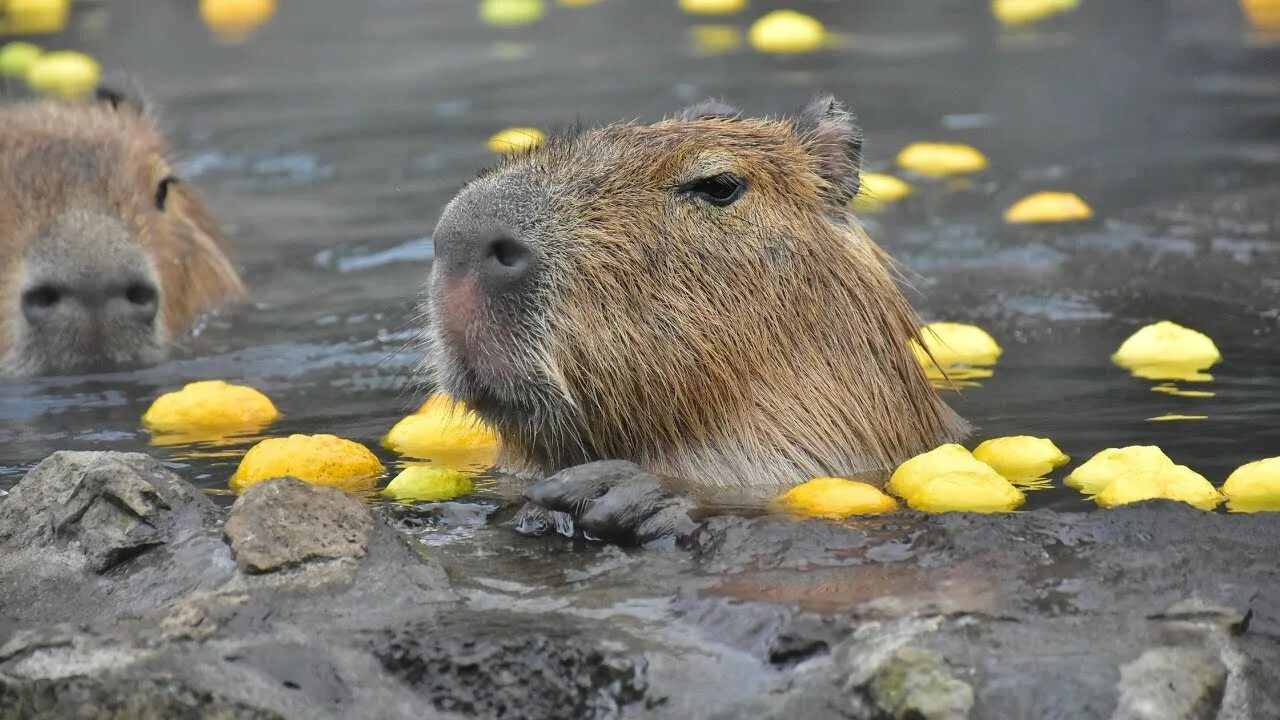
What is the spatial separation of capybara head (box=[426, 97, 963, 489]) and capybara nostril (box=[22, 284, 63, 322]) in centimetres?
226

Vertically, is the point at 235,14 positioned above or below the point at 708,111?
below

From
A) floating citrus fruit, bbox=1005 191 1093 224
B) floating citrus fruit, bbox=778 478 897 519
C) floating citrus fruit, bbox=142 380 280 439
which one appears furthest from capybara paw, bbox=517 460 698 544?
floating citrus fruit, bbox=1005 191 1093 224

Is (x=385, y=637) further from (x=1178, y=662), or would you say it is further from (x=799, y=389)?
(x=799, y=389)

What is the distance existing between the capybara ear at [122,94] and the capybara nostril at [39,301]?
1.86 metres

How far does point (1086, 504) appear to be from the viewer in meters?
4.14

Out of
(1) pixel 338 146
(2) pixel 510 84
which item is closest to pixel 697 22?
(2) pixel 510 84

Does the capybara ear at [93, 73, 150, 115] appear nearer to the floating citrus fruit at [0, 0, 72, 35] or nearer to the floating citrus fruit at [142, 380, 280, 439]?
the floating citrus fruit at [142, 380, 280, 439]

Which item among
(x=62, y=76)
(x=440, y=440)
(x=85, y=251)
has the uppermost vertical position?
(x=62, y=76)

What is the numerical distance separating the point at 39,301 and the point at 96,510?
2.69 meters

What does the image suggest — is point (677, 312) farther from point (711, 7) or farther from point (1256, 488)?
point (711, 7)

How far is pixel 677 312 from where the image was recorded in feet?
14.0

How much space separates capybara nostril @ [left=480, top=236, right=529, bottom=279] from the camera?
4059 mm

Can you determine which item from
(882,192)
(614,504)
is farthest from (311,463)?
(882,192)

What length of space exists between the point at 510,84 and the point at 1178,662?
8485 mm
